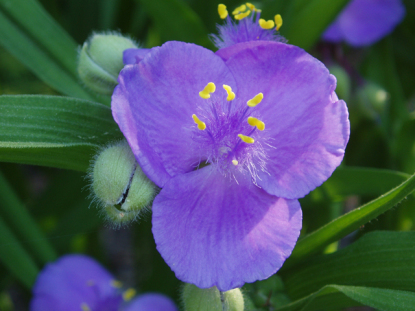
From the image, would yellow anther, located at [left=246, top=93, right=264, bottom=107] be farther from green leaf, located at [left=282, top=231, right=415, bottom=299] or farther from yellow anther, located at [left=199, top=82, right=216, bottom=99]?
green leaf, located at [left=282, top=231, right=415, bottom=299]

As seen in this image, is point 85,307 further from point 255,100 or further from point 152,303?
point 255,100

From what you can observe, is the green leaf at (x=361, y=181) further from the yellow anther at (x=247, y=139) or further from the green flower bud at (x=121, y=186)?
the green flower bud at (x=121, y=186)

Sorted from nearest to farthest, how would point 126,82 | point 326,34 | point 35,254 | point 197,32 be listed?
point 126,82, point 197,32, point 35,254, point 326,34

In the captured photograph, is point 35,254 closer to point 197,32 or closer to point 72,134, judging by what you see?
point 72,134

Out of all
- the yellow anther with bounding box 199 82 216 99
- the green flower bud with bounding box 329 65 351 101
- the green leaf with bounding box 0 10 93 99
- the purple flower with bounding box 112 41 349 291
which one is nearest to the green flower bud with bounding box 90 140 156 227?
the purple flower with bounding box 112 41 349 291

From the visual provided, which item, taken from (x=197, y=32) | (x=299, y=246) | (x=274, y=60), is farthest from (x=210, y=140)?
(x=197, y=32)

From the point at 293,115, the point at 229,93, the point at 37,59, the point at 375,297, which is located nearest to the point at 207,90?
the point at 229,93
